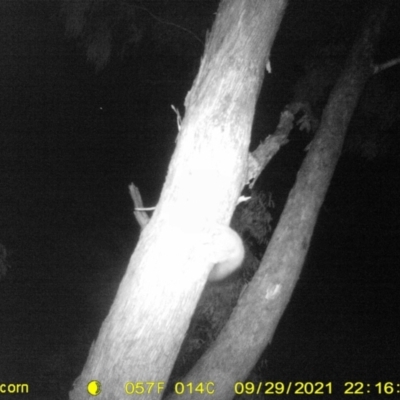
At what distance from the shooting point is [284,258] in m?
3.74

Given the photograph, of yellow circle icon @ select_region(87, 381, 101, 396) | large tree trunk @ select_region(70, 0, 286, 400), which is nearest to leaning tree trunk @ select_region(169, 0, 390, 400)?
large tree trunk @ select_region(70, 0, 286, 400)

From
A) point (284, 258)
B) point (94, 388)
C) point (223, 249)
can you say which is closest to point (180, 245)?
point (223, 249)

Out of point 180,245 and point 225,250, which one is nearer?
point 180,245

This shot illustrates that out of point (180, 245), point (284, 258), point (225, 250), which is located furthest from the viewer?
point (284, 258)

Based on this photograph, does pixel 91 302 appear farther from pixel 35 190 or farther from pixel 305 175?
pixel 305 175

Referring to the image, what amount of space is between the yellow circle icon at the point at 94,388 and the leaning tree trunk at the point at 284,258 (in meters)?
0.82

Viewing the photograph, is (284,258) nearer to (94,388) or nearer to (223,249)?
(223,249)

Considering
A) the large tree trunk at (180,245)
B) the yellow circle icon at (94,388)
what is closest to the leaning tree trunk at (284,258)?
the large tree trunk at (180,245)

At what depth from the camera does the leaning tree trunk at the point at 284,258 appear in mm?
3494

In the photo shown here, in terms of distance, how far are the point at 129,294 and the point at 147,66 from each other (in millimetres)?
4821

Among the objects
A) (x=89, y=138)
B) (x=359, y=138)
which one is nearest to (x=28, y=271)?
(x=89, y=138)

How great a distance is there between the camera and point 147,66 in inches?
274

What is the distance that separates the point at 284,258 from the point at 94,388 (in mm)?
1592

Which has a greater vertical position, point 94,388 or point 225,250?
point 225,250
